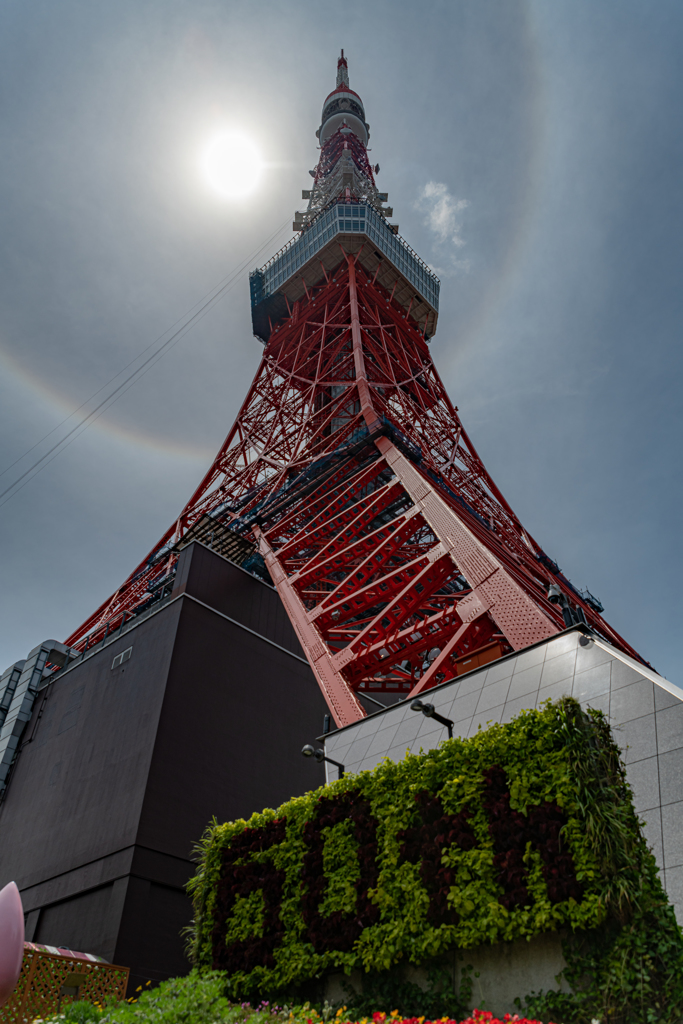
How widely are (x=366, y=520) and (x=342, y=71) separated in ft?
183

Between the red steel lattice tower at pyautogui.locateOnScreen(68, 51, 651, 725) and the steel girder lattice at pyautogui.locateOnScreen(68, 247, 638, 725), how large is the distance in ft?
0.21

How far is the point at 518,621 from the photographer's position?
9.94 m

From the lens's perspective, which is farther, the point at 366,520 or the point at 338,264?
the point at 338,264

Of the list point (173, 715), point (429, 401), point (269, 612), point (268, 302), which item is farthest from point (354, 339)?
point (173, 715)

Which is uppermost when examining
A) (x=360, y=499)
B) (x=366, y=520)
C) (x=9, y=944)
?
(x=360, y=499)

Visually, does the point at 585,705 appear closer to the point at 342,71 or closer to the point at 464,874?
the point at 464,874

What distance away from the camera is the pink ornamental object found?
17.1 feet

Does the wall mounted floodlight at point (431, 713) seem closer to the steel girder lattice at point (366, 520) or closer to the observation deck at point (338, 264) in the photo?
the steel girder lattice at point (366, 520)

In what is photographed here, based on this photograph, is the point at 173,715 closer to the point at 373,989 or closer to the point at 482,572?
the point at 482,572

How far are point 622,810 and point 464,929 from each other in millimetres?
1728

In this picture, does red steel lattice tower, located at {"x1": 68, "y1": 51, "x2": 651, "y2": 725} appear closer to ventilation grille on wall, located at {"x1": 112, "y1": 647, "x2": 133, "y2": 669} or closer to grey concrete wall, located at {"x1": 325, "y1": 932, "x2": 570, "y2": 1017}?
ventilation grille on wall, located at {"x1": 112, "y1": 647, "x2": 133, "y2": 669}

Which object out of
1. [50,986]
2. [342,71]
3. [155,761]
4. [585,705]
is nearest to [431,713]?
[585,705]

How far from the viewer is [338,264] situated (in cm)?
3778

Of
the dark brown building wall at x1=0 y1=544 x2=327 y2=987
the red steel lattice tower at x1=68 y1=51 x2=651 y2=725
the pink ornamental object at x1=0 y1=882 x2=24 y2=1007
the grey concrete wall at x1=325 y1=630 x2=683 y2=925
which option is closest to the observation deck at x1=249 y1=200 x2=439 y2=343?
the red steel lattice tower at x1=68 y1=51 x2=651 y2=725
